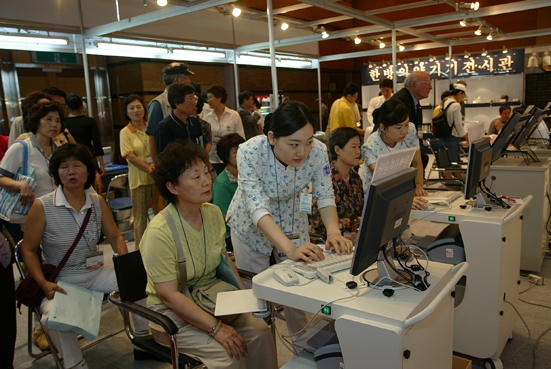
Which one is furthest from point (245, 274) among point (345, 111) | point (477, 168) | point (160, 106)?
point (345, 111)

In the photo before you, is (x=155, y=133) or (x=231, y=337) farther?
(x=155, y=133)

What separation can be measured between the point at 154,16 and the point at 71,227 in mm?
2771

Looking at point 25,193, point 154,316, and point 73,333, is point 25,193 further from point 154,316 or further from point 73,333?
point 154,316

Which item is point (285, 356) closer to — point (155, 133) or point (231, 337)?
point (231, 337)

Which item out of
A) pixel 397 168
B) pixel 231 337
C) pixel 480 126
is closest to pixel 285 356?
pixel 231 337

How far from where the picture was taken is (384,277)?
Answer: 4.94 ft

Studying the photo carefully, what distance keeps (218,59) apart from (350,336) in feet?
20.7

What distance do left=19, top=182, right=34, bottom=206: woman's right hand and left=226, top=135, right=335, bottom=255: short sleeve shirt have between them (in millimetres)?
1505

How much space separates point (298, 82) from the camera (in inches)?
378

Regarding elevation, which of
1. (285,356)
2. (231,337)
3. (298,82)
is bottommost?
(285,356)

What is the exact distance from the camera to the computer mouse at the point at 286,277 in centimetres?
150

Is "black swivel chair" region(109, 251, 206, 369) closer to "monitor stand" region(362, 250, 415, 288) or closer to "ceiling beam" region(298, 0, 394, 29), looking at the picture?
"monitor stand" region(362, 250, 415, 288)

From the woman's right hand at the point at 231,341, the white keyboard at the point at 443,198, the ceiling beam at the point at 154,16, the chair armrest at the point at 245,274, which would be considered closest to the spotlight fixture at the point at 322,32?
the ceiling beam at the point at 154,16

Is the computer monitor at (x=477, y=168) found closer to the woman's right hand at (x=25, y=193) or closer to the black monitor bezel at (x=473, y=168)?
the black monitor bezel at (x=473, y=168)
